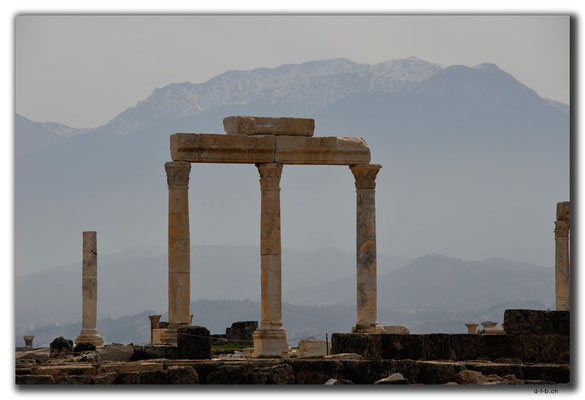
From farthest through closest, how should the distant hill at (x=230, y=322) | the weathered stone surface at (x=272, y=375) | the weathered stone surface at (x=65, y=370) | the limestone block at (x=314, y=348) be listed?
the distant hill at (x=230, y=322)
the limestone block at (x=314, y=348)
the weathered stone surface at (x=272, y=375)
the weathered stone surface at (x=65, y=370)

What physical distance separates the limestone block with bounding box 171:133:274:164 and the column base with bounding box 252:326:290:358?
450 cm

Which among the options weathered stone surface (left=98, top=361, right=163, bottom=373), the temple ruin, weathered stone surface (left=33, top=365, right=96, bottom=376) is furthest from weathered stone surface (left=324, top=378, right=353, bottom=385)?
the temple ruin

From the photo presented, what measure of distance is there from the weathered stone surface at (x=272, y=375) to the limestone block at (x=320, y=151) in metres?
8.70

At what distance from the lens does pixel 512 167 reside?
18800 centimetres

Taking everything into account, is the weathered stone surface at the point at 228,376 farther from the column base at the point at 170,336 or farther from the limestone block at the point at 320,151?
the limestone block at the point at 320,151

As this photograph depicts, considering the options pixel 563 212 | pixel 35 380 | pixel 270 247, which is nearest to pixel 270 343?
pixel 270 247

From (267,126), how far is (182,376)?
10.2 metres

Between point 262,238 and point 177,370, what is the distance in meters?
9.64

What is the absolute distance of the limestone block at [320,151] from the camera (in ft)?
107

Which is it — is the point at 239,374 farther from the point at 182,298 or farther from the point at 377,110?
the point at 377,110

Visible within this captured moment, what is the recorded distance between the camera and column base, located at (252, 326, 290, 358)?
3180cm

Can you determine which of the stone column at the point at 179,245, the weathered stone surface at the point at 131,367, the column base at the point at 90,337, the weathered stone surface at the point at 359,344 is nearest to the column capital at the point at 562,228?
the stone column at the point at 179,245

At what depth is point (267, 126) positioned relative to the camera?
107 ft

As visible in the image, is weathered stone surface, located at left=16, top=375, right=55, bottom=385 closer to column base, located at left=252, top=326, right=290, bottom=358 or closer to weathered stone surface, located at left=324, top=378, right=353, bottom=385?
weathered stone surface, located at left=324, top=378, right=353, bottom=385
